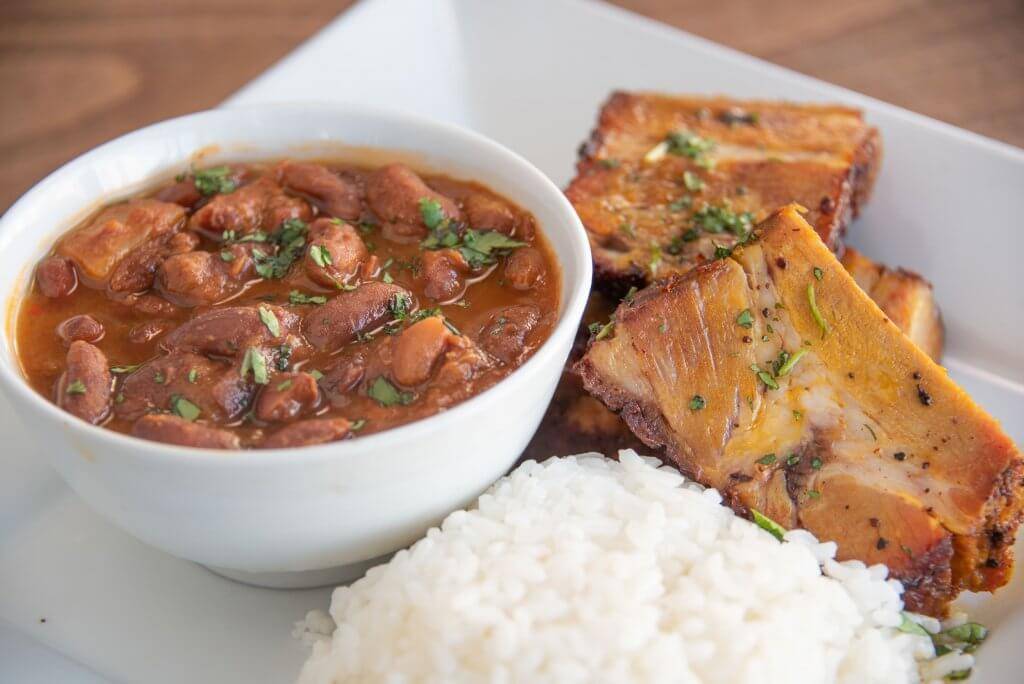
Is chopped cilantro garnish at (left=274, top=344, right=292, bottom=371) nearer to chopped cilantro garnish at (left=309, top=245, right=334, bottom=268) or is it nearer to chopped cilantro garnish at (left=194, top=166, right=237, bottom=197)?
chopped cilantro garnish at (left=309, top=245, right=334, bottom=268)

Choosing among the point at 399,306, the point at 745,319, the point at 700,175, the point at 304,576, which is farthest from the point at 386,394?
the point at 700,175

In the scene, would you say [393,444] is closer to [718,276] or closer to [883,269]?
[718,276]

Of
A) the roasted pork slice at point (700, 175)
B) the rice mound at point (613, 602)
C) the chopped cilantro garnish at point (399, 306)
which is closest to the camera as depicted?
the rice mound at point (613, 602)

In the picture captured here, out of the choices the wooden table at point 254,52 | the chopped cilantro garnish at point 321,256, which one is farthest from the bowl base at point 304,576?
the wooden table at point 254,52

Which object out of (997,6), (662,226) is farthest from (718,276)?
(997,6)

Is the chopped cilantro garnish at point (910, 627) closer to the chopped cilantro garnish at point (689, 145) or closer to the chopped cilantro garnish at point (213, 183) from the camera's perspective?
the chopped cilantro garnish at point (689, 145)
